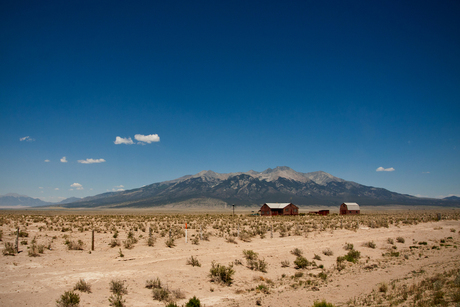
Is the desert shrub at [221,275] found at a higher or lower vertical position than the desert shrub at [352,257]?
higher

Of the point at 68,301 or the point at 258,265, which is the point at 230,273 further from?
the point at 68,301

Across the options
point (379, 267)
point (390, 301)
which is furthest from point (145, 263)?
point (379, 267)

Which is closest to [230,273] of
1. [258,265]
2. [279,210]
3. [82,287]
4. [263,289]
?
[263,289]

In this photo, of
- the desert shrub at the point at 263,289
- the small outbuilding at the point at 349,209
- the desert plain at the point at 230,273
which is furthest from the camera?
the small outbuilding at the point at 349,209

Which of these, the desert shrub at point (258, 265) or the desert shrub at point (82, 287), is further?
the desert shrub at point (258, 265)

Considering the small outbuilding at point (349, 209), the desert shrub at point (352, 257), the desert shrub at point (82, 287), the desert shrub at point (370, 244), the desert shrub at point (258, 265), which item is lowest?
the small outbuilding at point (349, 209)

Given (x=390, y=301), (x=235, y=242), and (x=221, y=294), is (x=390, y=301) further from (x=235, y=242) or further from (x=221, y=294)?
(x=235, y=242)

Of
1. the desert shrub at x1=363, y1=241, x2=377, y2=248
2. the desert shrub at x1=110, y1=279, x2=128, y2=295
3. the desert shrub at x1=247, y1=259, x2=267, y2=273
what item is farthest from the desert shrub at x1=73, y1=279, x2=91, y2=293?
the desert shrub at x1=363, y1=241, x2=377, y2=248

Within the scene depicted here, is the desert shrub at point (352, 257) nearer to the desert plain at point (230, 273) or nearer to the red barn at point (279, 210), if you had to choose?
the desert plain at point (230, 273)

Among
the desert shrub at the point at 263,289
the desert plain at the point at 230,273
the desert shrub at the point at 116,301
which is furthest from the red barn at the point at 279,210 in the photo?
the desert shrub at the point at 116,301

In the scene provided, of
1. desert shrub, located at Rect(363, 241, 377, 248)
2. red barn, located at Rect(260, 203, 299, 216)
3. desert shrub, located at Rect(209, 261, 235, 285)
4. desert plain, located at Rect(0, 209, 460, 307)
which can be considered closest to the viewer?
desert plain, located at Rect(0, 209, 460, 307)

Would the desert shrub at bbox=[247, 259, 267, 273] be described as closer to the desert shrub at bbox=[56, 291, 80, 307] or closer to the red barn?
the desert shrub at bbox=[56, 291, 80, 307]

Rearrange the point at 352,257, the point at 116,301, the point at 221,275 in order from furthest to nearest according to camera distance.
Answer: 1. the point at 352,257
2. the point at 221,275
3. the point at 116,301

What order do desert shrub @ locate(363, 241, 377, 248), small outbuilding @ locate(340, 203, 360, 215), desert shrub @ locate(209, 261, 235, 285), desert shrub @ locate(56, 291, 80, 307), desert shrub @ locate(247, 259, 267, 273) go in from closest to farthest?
1. desert shrub @ locate(56, 291, 80, 307)
2. desert shrub @ locate(209, 261, 235, 285)
3. desert shrub @ locate(247, 259, 267, 273)
4. desert shrub @ locate(363, 241, 377, 248)
5. small outbuilding @ locate(340, 203, 360, 215)
